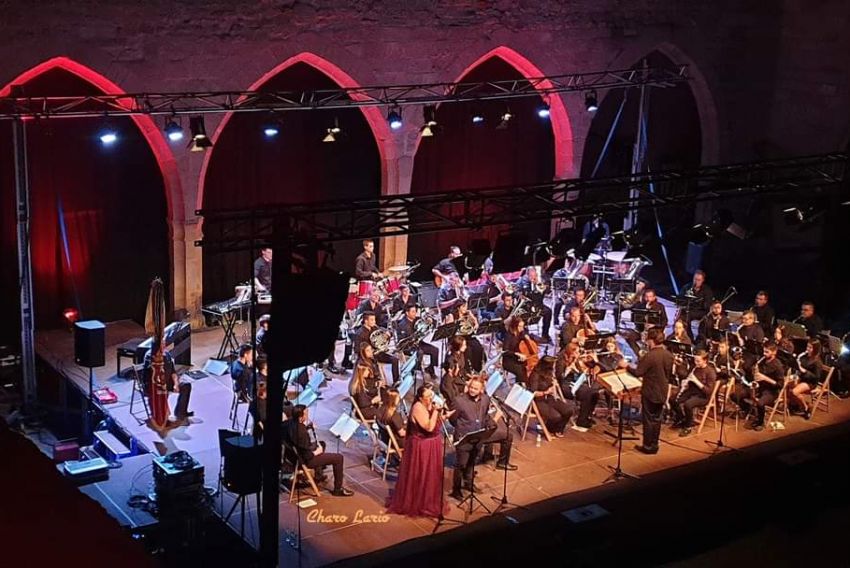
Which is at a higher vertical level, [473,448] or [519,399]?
[519,399]

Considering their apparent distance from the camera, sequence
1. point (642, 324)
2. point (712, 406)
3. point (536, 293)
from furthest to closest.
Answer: point (536, 293) < point (642, 324) < point (712, 406)

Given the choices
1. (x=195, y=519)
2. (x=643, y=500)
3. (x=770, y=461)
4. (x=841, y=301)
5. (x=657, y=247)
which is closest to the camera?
(x=643, y=500)

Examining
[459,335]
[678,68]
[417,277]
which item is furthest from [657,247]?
[459,335]

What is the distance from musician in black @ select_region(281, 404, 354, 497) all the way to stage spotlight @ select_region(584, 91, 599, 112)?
→ 10.1 meters

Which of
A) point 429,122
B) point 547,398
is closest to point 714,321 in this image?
point 547,398

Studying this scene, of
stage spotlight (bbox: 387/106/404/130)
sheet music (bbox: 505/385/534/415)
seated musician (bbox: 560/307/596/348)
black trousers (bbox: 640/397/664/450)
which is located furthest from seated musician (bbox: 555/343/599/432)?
stage spotlight (bbox: 387/106/404/130)

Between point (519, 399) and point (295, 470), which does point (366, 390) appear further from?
point (519, 399)

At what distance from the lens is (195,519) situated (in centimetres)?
1159

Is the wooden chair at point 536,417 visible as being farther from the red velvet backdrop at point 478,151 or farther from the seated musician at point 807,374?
the red velvet backdrop at point 478,151

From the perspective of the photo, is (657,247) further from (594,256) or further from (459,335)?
(459,335)

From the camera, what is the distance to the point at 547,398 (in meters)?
14.4

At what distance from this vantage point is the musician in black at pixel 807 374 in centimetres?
1517

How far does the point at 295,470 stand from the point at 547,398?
349 cm

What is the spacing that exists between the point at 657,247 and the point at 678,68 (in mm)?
3596
